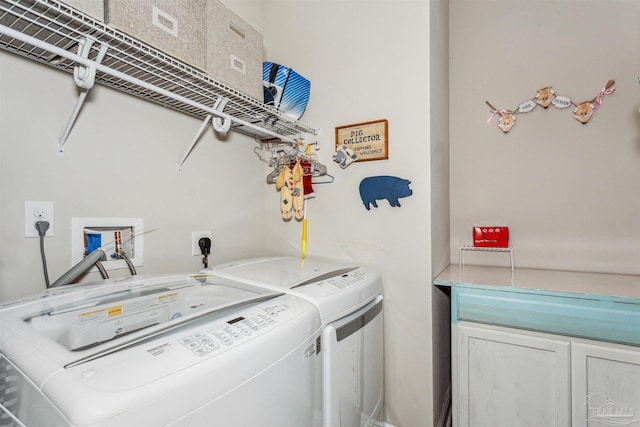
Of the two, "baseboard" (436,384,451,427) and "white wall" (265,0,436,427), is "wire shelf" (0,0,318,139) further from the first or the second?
"baseboard" (436,384,451,427)

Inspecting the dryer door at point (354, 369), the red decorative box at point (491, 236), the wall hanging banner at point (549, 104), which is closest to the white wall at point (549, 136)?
the wall hanging banner at point (549, 104)

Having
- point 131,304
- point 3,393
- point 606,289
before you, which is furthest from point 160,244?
point 606,289

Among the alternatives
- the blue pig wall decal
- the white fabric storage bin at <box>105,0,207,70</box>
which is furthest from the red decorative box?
the white fabric storage bin at <box>105,0,207,70</box>

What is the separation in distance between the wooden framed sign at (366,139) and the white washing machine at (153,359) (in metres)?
0.91

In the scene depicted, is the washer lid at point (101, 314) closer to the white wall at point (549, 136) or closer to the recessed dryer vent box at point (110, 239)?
the recessed dryer vent box at point (110, 239)

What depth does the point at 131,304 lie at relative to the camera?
89cm

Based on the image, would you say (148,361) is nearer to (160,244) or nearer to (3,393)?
(3,393)

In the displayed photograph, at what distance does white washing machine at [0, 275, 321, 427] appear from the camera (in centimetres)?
47

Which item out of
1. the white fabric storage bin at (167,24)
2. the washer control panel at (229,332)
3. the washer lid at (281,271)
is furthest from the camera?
the washer lid at (281,271)

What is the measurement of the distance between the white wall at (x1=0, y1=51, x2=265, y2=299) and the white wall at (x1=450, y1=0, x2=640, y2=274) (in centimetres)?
149

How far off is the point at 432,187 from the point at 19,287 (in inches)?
63.7

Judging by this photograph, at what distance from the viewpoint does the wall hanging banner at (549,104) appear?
1663 mm

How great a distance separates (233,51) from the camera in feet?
4.13

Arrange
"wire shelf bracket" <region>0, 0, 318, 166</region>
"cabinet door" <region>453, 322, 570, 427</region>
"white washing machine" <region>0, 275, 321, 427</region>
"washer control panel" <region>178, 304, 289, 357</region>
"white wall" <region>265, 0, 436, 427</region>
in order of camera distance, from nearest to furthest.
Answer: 1. "white washing machine" <region>0, 275, 321, 427</region>
2. "washer control panel" <region>178, 304, 289, 357</region>
3. "wire shelf bracket" <region>0, 0, 318, 166</region>
4. "cabinet door" <region>453, 322, 570, 427</region>
5. "white wall" <region>265, 0, 436, 427</region>
